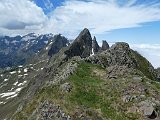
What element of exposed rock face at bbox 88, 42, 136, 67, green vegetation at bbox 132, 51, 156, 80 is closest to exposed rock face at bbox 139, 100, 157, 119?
exposed rock face at bbox 88, 42, 136, 67

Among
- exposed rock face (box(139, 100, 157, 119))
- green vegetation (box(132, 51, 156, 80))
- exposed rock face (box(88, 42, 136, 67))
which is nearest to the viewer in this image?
exposed rock face (box(139, 100, 157, 119))

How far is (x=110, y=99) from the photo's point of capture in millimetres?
43719

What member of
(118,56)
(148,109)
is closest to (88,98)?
(148,109)

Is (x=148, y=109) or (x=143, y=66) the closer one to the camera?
(x=148, y=109)

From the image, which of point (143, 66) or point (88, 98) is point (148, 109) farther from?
point (143, 66)

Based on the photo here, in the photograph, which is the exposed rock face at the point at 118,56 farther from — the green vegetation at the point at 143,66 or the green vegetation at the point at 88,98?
the green vegetation at the point at 88,98

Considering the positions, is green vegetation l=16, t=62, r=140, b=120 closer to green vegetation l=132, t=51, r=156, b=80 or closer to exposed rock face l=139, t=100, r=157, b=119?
exposed rock face l=139, t=100, r=157, b=119

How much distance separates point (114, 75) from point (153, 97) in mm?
9517

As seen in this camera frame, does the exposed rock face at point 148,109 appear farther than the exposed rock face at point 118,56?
No

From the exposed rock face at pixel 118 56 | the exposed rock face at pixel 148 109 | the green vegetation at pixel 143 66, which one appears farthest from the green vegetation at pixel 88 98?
the green vegetation at pixel 143 66

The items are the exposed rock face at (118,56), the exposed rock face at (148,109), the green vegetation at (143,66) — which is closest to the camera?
the exposed rock face at (148,109)

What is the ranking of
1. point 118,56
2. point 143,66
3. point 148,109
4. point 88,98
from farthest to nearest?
point 143,66 → point 118,56 → point 88,98 → point 148,109

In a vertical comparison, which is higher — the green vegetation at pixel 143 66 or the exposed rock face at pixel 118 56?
the exposed rock face at pixel 118 56

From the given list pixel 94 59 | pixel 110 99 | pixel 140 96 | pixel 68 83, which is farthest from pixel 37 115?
pixel 94 59
